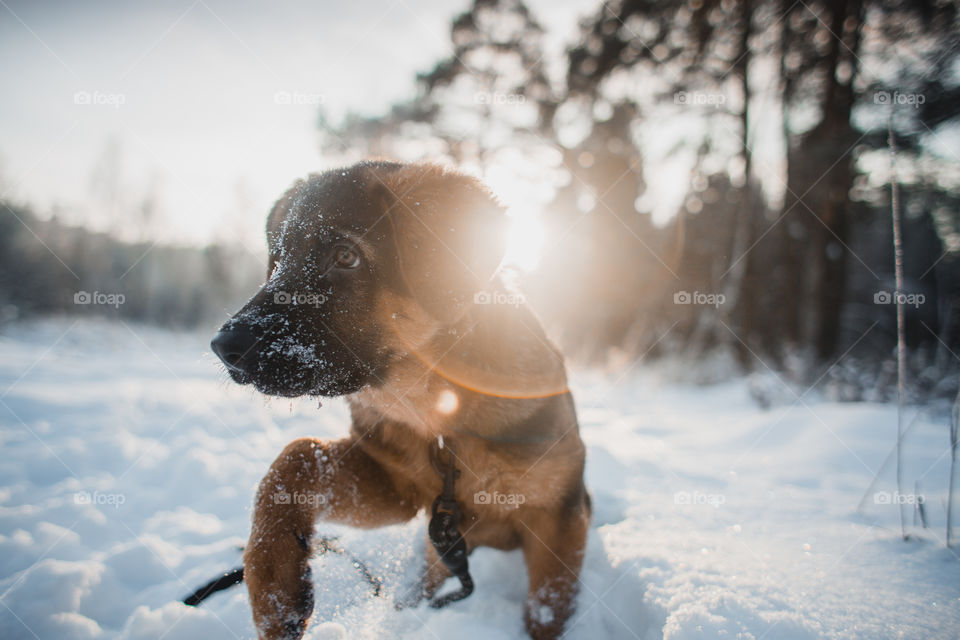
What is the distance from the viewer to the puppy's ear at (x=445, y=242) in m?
2.48

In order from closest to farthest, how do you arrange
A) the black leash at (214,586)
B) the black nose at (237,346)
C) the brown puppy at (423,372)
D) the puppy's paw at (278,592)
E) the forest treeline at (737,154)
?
the puppy's paw at (278,592) → the black nose at (237,346) → the black leash at (214,586) → the brown puppy at (423,372) → the forest treeline at (737,154)

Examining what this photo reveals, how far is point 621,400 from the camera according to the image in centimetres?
886

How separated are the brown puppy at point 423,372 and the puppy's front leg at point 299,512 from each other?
12 millimetres

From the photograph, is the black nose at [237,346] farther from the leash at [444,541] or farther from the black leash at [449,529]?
the black leash at [449,529]

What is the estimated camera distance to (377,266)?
2525mm

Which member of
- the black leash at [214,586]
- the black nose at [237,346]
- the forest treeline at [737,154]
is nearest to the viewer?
the black nose at [237,346]

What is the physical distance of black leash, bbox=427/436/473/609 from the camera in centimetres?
230

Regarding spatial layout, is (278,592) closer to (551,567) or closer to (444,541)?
(444,541)

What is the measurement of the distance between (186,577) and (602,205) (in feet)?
46.4

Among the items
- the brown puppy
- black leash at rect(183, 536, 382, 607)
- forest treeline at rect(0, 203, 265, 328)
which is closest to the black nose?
the brown puppy

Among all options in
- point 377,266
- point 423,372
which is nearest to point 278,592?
point 423,372

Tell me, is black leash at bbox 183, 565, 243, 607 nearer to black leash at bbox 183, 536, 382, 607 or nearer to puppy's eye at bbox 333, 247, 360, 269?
black leash at bbox 183, 536, 382, 607

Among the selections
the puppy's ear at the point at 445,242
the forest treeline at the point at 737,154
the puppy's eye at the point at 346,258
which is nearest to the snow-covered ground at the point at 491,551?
the puppy's eye at the point at 346,258

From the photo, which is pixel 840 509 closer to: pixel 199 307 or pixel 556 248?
pixel 556 248
